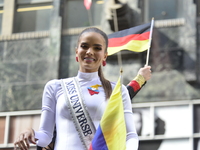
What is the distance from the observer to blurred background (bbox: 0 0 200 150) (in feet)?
41.0

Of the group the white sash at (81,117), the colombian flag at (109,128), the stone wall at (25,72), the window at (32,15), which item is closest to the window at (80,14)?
the window at (32,15)

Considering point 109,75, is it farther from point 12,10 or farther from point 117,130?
point 117,130

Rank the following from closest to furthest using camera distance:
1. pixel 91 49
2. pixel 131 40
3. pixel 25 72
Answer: pixel 91 49, pixel 131 40, pixel 25 72

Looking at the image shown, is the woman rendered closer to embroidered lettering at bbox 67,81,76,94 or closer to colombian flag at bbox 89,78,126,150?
embroidered lettering at bbox 67,81,76,94

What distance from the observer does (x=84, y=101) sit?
4023mm

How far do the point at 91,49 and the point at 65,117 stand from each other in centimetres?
50

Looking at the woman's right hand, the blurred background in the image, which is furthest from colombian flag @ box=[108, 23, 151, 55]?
the blurred background

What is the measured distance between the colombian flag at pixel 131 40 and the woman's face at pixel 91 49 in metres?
1.96

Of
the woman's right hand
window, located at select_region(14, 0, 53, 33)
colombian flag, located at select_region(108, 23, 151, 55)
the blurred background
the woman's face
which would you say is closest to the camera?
the woman's right hand

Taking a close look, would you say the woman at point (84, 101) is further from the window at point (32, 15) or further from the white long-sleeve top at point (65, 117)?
the window at point (32, 15)

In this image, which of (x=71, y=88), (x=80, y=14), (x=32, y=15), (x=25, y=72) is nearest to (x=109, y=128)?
(x=71, y=88)

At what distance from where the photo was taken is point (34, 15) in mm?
14625

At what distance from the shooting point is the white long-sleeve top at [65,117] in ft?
12.9

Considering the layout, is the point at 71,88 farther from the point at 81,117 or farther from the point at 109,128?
the point at 109,128
